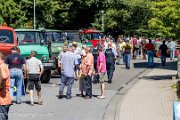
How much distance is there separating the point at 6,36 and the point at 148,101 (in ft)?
23.1

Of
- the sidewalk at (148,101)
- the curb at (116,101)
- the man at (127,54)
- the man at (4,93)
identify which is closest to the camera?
the man at (4,93)

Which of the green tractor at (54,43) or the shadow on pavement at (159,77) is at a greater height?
the green tractor at (54,43)

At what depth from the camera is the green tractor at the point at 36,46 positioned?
900 inches

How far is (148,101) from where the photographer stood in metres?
17.2

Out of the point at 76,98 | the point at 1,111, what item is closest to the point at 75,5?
the point at 76,98

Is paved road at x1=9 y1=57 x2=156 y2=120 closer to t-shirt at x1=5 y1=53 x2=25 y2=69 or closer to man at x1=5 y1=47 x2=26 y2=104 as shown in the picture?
man at x1=5 y1=47 x2=26 y2=104

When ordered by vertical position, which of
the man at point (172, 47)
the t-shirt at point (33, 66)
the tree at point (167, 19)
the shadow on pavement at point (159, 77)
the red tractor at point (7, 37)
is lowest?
the shadow on pavement at point (159, 77)

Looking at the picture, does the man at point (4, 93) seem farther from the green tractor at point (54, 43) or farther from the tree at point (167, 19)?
the green tractor at point (54, 43)

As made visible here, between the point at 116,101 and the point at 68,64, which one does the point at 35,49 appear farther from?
the point at 116,101

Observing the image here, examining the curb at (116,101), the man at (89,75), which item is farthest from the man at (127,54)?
the man at (89,75)

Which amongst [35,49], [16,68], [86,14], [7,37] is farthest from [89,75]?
[86,14]

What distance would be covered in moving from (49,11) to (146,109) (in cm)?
3854

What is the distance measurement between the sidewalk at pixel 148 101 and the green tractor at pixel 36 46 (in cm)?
368

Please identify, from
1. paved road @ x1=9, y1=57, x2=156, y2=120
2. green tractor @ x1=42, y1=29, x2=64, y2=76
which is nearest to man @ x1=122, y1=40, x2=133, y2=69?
green tractor @ x1=42, y1=29, x2=64, y2=76
